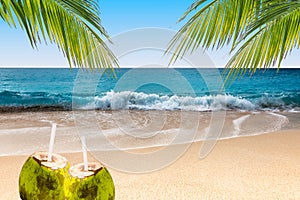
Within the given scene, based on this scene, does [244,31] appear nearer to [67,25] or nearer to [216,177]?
[67,25]

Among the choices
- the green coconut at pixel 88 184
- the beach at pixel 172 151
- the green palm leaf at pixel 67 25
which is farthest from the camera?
the beach at pixel 172 151

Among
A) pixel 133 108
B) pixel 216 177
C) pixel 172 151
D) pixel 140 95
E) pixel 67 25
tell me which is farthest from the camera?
pixel 140 95

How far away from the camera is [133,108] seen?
22.9 feet

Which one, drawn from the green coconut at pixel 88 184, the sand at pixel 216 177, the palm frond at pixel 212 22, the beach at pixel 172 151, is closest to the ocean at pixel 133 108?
the beach at pixel 172 151

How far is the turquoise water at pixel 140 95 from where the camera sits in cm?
700

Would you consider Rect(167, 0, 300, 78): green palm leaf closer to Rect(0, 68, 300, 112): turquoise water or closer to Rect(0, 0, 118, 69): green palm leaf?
Rect(0, 0, 118, 69): green palm leaf

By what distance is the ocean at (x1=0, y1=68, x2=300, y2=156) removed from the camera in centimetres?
192

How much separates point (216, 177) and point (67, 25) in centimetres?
139

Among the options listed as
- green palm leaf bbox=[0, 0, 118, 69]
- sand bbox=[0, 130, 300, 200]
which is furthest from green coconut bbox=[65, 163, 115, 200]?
sand bbox=[0, 130, 300, 200]

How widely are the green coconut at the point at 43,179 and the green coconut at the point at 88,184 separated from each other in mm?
14

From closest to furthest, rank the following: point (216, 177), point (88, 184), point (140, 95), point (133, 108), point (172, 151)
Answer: point (88, 184) < point (216, 177) < point (172, 151) < point (133, 108) < point (140, 95)

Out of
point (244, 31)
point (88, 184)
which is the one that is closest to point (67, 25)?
point (244, 31)

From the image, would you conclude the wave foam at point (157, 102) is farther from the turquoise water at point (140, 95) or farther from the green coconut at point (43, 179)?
the green coconut at point (43, 179)

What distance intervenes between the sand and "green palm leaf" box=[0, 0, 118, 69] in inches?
32.3
